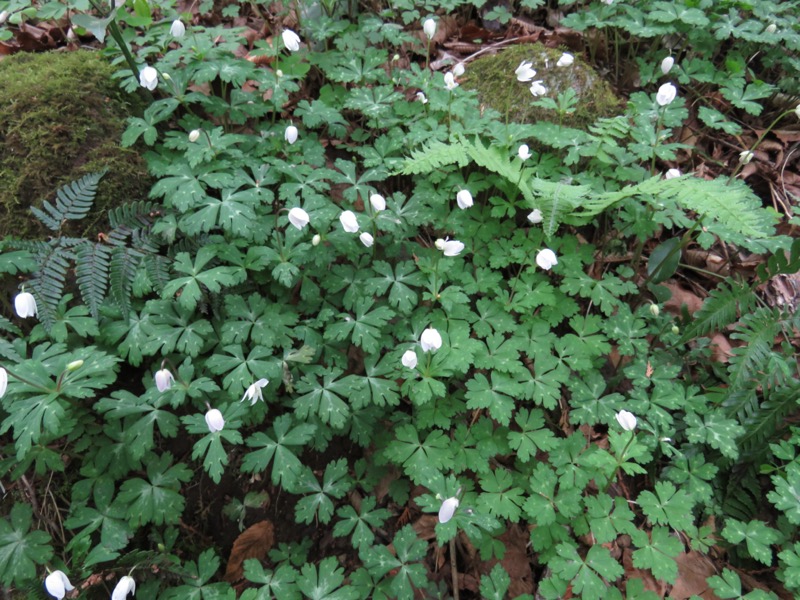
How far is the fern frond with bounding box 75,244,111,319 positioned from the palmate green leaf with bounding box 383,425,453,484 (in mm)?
1635

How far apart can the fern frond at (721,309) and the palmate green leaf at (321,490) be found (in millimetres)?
2067

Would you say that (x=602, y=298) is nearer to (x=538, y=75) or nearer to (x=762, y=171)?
(x=538, y=75)

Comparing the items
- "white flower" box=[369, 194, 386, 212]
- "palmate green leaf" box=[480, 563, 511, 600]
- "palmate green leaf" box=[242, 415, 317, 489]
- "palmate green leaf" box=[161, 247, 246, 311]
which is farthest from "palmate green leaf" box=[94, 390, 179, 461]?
"palmate green leaf" box=[480, 563, 511, 600]

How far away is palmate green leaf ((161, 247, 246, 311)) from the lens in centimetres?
260

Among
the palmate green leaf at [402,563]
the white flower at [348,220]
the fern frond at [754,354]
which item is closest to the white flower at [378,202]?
the white flower at [348,220]

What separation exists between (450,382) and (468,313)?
40cm

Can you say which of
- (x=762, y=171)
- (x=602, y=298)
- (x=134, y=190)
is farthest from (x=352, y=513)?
(x=762, y=171)

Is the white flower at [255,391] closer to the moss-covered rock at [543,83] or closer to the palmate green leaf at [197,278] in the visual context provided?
the palmate green leaf at [197,278]

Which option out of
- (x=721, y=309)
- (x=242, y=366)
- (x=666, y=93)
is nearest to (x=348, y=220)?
(x=242, y=366)

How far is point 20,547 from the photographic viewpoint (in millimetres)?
2330

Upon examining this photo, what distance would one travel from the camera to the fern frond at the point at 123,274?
2617mm

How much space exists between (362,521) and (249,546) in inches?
24.8

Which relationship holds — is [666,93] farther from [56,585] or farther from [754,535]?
[56,585]

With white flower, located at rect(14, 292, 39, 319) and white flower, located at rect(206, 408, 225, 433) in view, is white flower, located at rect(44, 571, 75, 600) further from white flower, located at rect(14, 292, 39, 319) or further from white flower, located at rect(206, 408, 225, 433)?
white flower, located at rect(14, 292, 39, 319)
